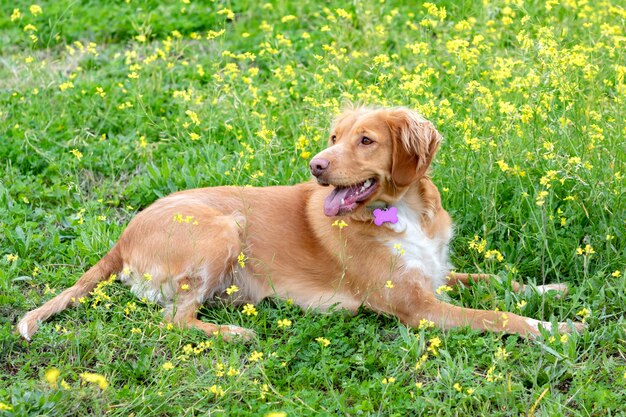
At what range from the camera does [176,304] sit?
4.91 meters

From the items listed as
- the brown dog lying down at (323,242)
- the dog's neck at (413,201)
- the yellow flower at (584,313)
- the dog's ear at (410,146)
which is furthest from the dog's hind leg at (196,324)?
the yellow flower at (584,313)

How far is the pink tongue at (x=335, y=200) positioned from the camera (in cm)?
477

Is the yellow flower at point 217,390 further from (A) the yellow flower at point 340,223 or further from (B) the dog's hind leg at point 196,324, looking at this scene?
(A) the yellow flower at point 340,223

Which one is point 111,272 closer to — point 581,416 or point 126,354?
point 126,354

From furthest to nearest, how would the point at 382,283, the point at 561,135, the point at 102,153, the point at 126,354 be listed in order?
the point at 102,153
the point at 561,135
the point at 382,283
the point at 126,354

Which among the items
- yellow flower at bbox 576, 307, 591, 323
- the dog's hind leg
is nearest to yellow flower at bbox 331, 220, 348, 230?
the dog's hind leg

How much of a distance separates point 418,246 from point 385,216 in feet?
0.81

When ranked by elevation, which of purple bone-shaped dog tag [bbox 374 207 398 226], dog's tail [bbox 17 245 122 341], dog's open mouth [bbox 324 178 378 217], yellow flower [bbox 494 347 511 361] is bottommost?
dog's tail [bbox 17 245 122 341]

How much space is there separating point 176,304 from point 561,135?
241 centimetres

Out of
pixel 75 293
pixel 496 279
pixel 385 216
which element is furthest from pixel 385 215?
pixel 75 293

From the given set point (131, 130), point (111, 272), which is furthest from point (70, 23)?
point (111, 272)

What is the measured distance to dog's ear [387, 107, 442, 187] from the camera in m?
4.77

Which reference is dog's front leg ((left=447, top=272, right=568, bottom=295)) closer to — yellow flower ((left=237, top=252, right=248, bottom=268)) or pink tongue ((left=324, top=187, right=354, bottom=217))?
pink tongue ((left=324, top=187, right=354, bottom=217))

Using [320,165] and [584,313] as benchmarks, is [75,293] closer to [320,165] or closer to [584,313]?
[320,165]
